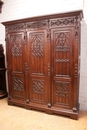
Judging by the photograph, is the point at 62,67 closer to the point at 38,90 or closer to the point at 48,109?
the point at 38,90

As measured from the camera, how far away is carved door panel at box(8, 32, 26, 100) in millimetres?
2795

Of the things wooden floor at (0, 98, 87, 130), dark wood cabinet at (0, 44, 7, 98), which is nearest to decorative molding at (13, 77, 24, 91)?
wooden floor at (0, 98, 87, 130)

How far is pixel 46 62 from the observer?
2.57 m

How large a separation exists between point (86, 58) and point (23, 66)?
148 centimetres

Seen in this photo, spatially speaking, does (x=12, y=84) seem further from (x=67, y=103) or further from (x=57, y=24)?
(x=57, y=24)

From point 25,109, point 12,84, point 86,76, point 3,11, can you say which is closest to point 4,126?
point 25,109

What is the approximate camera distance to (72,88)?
244 cm

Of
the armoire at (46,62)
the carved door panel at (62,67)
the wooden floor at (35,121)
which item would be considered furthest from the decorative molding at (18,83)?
the carved door panel at (62,67)

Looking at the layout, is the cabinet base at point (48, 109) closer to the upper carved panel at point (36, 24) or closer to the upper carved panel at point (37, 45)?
the upper carved panel at point (37, 45)

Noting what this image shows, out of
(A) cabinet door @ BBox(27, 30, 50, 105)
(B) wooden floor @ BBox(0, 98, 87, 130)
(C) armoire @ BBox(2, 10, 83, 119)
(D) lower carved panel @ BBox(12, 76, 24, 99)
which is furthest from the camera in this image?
(D) lower carved panel @ BBox(12, 76, 24, 99)

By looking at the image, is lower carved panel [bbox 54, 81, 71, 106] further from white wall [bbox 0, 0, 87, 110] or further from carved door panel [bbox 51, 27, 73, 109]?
white wall [bbox 0, 0, 87, 110]

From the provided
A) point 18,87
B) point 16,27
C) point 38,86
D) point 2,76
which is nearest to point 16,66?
point 18,87

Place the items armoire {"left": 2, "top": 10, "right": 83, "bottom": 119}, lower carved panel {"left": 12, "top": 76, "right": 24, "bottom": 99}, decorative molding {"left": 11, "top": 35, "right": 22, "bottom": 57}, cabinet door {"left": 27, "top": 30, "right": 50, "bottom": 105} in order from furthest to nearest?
lower carved panel {"left": 12, "top": 76, "right": 24, "bottom": 99} → decorative molding {"left": 11, "top": 35, "right": 22, "bottom": 57} → cabinet door {"left": 27, "top": 30, "right": 50, "bottom": 105} → armoire {"left": 2, "top": 10, "right": 83, "bottom": 119}

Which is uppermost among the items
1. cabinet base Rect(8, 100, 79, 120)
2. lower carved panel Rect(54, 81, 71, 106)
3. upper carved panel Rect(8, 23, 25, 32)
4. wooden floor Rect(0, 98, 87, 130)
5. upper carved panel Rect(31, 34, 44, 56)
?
upper carved panel Rect(8, 23, 25, 32)
